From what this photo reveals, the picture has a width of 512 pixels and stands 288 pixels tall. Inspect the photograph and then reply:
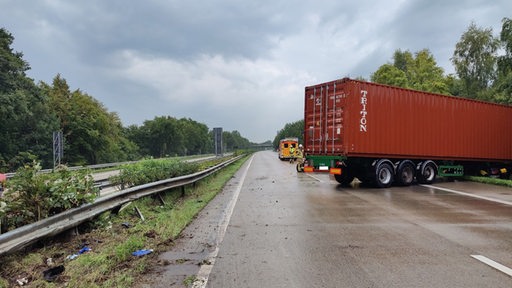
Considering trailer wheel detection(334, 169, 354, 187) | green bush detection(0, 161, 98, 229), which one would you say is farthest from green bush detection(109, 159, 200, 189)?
trailer wheel detection(334, 169, 354, 187)

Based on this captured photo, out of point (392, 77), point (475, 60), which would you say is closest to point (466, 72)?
point (475, 60)

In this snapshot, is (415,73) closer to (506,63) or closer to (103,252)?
(506,63)

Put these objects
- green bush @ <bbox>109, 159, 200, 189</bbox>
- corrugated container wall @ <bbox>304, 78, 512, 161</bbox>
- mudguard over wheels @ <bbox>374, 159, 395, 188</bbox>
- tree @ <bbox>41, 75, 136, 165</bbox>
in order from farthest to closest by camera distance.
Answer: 1. tree @ <bbox>41, 75, 136, 165</bbox>
2. mudguard over wheels @ <bbox>374, 159, 395, 188</bbox>
3. corrugated container wall @ <bbox>304, 78, 512, 161</bbox>
4. green bush @ <bbox>109, 159, 200, 189</bbox>

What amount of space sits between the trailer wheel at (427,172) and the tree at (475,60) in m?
27.3

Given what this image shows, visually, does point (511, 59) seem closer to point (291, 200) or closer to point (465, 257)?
point (291, 200)

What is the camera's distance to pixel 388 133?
15.4 m

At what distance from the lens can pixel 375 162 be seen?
607 inches

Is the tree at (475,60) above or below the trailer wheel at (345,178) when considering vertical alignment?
above

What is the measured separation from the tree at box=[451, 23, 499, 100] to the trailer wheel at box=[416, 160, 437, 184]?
2732 centimetres

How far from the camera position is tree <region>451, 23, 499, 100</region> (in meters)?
40.6

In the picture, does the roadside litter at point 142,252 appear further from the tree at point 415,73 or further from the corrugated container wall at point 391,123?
the tree at point 415,73

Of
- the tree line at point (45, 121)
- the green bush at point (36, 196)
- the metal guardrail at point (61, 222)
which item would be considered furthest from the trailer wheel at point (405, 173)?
the tree line at point (45, 121)

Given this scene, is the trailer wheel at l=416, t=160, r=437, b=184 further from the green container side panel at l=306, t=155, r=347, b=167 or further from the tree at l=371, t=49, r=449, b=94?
the tree at l=371, t=49, r=449, b=94

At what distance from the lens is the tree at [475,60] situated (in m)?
40.6
